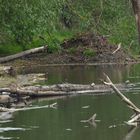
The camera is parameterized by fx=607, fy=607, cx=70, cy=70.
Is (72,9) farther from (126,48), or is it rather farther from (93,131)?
(93,131)

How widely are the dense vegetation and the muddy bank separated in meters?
0.53

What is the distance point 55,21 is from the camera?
36688 millimetres

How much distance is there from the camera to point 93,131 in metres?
15.4

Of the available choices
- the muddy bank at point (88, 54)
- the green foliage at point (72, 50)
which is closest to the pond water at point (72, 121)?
the muddy bank at point (88, 54)

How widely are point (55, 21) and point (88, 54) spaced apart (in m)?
3.84

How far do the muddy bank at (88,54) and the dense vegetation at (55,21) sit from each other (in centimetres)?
53

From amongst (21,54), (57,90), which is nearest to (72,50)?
(21,54)

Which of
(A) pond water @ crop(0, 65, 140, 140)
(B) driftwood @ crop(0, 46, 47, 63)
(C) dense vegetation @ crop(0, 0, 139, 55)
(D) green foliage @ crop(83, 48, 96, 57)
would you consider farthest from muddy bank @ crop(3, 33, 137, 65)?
(A) pond water @ crop(0, 65, 140, 140)

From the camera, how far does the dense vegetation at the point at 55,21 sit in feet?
98.5

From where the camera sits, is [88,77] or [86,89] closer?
[86,89]

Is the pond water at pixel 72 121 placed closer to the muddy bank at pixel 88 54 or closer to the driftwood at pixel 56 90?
the driftwood at pixel 56 90

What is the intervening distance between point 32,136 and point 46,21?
17.1 m

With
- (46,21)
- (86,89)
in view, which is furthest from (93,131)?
(46,21)

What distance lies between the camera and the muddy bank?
129 ft
